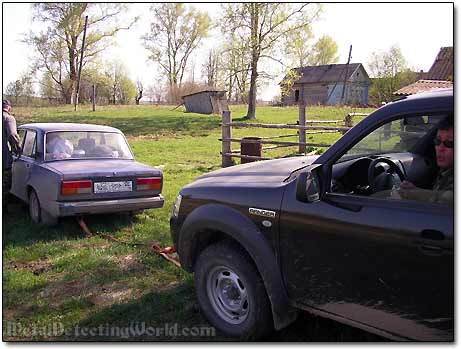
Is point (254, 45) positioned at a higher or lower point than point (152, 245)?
higher

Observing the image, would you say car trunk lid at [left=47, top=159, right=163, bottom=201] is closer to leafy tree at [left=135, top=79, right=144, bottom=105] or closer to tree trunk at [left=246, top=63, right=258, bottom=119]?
tree trunk at [left=246, top=63, right=258, bottom=119]

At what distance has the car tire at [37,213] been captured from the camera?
6245 millimetres

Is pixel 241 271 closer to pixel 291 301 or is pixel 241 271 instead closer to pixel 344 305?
pixel 291 301

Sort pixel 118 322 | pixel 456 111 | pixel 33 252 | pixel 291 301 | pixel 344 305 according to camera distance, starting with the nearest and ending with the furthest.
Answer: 1. pixel 456 111
2. pixel 344 305
3. pixel 291 301
4. pixel 118 322
5. pixel 33 252

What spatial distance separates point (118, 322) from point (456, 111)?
305cm

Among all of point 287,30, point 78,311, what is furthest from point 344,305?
point 287,30

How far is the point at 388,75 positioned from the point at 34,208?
44.7 m

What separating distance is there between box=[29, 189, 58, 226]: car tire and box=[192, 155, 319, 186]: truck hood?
124 inches

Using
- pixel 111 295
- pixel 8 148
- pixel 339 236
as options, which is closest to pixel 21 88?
pixel 8 148

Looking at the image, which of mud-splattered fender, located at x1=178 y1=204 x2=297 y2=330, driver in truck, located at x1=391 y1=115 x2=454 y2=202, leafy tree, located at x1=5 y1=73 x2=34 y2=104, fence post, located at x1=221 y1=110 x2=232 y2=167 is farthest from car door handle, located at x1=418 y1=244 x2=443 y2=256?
leafy tree, located at x1=5 y1=73 x2=34 y2=104

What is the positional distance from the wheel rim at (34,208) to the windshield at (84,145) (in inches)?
24.5

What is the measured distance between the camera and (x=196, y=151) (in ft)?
50.9

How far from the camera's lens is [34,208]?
21.4ft

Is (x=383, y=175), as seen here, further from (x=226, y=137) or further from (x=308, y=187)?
(x=226, y=137)
